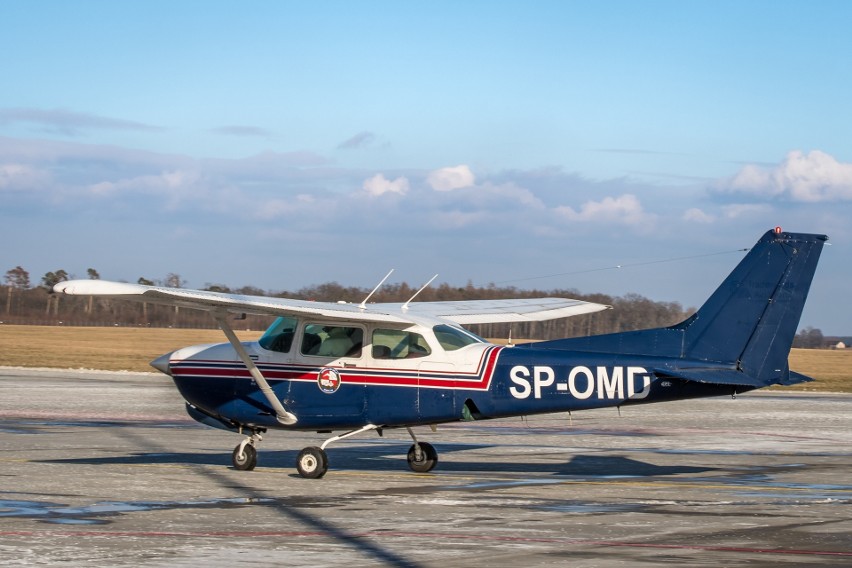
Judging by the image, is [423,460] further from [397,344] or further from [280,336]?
[280,336]

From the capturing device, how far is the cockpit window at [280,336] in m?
14.3

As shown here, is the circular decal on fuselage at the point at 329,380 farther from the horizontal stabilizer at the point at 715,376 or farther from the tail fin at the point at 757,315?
the horizontal stabilizer at the point at 715,376

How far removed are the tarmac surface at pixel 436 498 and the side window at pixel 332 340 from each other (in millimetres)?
1589

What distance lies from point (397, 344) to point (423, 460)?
5.97 feet

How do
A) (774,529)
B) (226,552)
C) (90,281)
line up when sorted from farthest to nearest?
(90,281)
(774,529)
(226,552)

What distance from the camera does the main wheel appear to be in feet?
48.6

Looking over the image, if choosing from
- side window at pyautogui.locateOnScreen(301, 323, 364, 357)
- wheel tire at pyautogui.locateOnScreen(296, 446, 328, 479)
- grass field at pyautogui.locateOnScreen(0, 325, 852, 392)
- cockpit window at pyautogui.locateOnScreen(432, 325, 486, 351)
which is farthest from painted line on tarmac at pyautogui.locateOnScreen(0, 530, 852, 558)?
grass field at pyautogui.locateOnScreen(0, 325, 852, 392)

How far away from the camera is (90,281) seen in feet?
37.1

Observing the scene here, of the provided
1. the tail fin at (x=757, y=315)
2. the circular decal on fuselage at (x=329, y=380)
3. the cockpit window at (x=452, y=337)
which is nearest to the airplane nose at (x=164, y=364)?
the circular decal on fuselage at (x=329, y=380)

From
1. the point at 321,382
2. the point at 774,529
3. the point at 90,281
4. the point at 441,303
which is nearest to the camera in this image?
the point at 774,529

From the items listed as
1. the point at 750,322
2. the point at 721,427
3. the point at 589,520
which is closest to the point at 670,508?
the point at 589,520

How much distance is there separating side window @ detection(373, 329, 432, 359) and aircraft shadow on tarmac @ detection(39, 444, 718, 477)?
1.87 meters

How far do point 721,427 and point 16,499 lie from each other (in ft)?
52.8

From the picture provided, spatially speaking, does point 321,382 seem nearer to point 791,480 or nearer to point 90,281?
point 90,281
